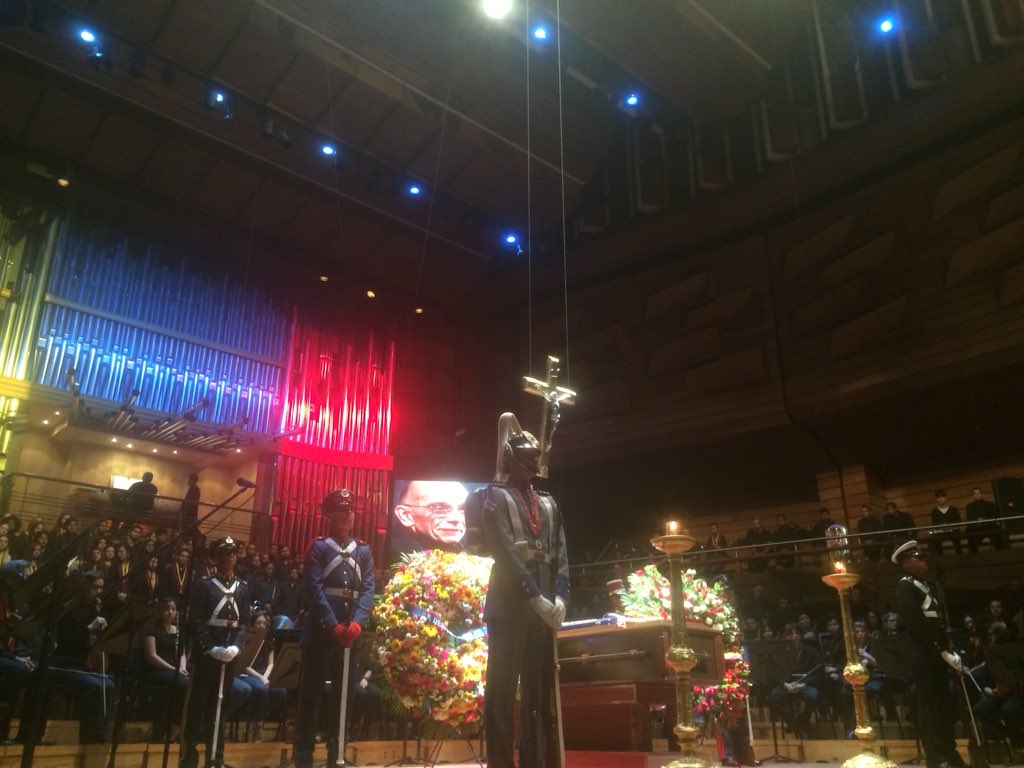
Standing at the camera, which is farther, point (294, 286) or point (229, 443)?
point (294, 286)

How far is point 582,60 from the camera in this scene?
494 inches

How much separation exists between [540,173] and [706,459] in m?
6.15

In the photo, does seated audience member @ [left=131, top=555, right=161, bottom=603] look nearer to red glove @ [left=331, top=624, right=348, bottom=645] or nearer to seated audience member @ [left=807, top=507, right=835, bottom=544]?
red glove @ [left=331, top=624, right=348, bottom=645]

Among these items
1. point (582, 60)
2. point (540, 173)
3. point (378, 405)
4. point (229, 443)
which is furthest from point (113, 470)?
point (582, 60)

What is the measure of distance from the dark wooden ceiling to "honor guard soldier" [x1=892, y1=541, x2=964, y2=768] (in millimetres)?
9189

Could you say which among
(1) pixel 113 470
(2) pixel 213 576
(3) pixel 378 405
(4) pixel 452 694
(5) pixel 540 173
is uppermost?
(5) pixel 540 173

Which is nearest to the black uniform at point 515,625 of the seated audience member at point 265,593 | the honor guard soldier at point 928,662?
the honor guard soldier at point 928,662

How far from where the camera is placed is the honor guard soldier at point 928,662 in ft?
18.8

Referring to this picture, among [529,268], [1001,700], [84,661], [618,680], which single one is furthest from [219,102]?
[1001,700]

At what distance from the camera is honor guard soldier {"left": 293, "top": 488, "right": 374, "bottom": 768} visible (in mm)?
4855

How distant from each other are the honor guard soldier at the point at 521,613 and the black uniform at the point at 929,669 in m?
3.69

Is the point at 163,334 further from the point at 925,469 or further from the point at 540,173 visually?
the point at 925,469

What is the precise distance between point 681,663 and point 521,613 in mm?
713

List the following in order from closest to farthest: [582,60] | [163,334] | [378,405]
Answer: [582,60], [163,334], [378,405]
